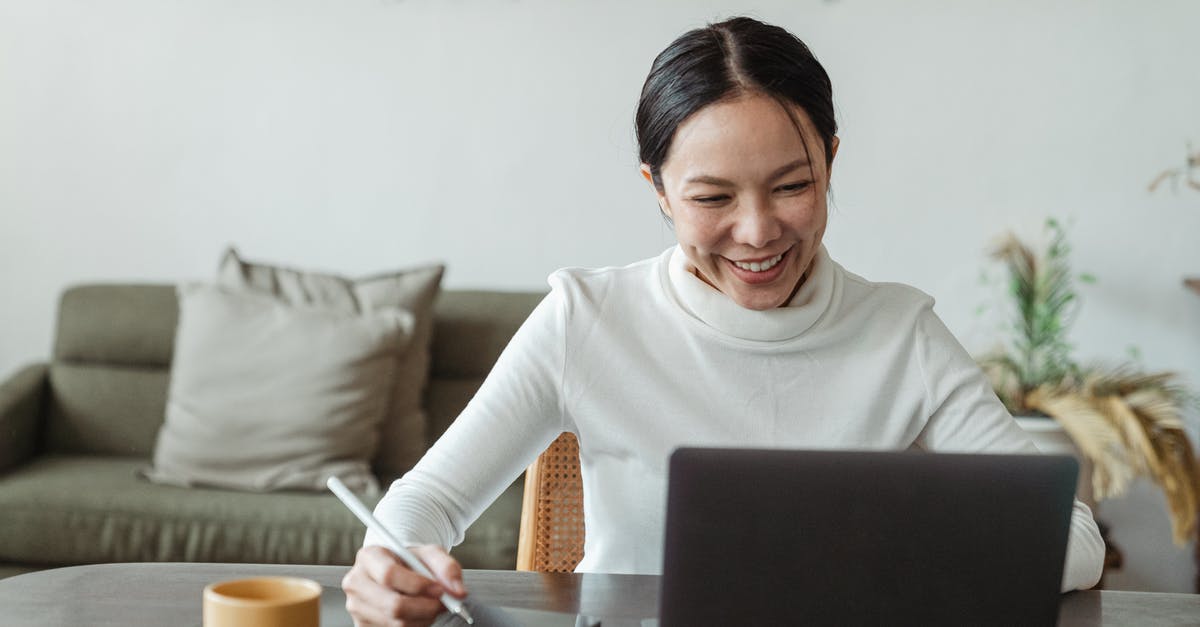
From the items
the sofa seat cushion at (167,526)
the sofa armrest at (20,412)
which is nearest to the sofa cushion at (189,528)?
the sofa seat cushion at (167,526)

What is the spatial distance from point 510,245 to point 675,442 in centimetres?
194

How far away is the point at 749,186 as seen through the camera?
118 cm

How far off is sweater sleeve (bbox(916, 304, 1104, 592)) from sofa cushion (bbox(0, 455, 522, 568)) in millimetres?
1316

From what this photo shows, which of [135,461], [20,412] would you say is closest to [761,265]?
[135,461]

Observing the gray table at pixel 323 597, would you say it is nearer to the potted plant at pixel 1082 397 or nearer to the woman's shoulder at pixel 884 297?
the woman's shoulder at pixel 884 297

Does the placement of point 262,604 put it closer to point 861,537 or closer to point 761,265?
point 861,537

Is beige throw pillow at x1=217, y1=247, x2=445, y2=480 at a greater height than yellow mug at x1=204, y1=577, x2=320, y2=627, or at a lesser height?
lesser

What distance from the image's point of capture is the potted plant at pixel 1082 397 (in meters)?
2.61

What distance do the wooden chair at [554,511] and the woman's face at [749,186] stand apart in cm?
28

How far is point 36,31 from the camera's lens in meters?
3.19

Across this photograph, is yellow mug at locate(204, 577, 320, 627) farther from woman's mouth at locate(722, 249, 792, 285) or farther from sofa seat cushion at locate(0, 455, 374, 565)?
sofa seat cushion at locate(0, 455, 374, 565)

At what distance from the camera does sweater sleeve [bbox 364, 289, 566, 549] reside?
117cm

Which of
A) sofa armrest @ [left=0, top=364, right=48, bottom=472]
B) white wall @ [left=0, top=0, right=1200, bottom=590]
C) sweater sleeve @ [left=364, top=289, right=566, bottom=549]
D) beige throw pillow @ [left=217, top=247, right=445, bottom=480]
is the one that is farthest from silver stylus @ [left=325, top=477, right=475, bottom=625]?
white wall @ [left=0, top=0, right=1200, bottom=590]

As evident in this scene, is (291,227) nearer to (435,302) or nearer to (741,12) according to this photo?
(435,302)
